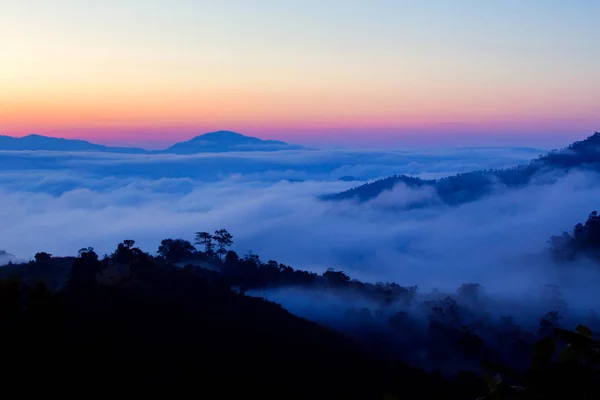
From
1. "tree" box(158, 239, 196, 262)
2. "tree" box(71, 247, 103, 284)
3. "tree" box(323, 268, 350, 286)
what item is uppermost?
Result: "tree" box(71, 247, 103, 284)

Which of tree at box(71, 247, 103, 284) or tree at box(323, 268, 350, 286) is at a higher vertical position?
tree at box(71, 247, 103, 284)

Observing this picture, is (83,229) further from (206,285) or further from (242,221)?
(206,285)

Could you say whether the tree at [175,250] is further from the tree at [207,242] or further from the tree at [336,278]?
the tree at [336,278]

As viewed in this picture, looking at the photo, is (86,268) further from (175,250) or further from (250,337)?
(175,250)

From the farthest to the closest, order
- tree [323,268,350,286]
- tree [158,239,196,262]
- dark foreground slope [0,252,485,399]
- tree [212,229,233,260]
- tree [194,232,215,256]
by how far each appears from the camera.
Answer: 1. tree [212,229,233,260]
2. tree [194,232,215,256]
3. tree [323,268,350,286]
4. tree [158,239,196,262]
5. dark foreground slope [0,252,485,399]

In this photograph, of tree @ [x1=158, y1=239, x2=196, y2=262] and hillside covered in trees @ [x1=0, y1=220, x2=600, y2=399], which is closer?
hillside covered in trees @ [x1=0, y1=220, x2=600, y2=399]

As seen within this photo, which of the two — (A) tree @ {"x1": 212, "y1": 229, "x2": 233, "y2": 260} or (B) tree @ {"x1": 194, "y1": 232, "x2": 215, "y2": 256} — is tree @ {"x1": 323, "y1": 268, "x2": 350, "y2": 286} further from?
(B) tree @ {"x1": 194, "y1": 232, "x2": 215, "y2": 256}

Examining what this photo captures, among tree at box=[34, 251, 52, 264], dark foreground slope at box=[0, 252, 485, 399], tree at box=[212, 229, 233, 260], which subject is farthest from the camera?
tree at box=[212, 229, 233, 260]

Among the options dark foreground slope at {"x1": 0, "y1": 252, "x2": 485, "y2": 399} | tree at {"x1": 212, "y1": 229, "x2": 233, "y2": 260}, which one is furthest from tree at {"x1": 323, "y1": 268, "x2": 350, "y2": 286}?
dark foreground slope at {"x1": 0, "y1": 252, "x2": 485, "y2": 399}
